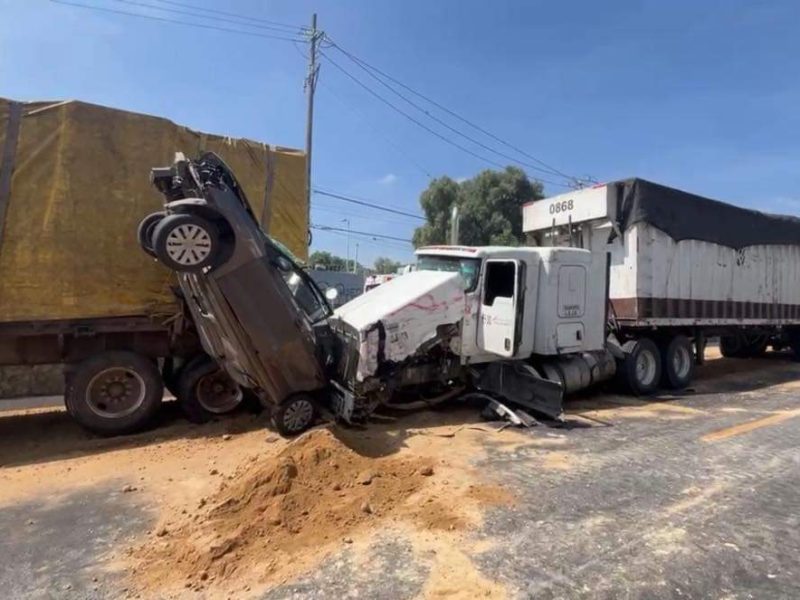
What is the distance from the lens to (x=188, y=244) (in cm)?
573

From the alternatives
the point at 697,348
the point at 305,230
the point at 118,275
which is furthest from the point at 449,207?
the point at 118,275

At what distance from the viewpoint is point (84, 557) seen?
3916 millimetres

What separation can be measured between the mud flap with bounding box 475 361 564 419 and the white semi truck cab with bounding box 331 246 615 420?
0.04 feet

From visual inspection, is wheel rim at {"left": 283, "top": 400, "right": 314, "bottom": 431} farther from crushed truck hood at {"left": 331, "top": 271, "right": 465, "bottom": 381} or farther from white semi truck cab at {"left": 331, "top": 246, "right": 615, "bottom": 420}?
crushed truck hood at {"left": 331, "top": 271, "right": 465, "bottom": 381}

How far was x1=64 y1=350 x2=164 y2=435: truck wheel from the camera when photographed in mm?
6758

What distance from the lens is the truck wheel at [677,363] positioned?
10531mm

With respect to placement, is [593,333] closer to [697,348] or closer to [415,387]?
[415,387]

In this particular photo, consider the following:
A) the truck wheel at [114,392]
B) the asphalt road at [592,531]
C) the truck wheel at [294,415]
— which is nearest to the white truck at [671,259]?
the asphalt road at [592,531]

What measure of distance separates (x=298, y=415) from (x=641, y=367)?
21.0ft

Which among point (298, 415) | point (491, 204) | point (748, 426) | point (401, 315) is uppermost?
point (491, 204)

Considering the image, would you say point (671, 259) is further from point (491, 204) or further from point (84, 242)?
point (491, 204)

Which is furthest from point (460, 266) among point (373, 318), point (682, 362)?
point (682, 362)

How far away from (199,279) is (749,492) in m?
5.63

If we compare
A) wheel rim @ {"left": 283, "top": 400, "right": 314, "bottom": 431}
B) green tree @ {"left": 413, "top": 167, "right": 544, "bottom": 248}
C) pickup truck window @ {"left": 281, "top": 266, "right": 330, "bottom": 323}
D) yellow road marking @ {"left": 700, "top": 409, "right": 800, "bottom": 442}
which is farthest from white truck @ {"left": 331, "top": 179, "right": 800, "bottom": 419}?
green tree @ {"left": 413, "top": 167, "right": 544, "bottom": 248}
